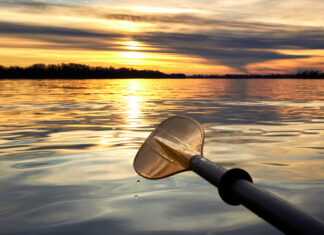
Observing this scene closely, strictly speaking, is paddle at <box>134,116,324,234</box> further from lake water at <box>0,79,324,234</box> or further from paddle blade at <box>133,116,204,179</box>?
lake water at <box>0,79,324,234</box>

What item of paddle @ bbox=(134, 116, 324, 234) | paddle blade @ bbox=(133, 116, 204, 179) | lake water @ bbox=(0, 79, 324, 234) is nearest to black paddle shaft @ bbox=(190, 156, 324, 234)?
paddle @ bbox=(134, 116, 324, 234)

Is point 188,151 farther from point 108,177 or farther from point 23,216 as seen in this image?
point 23,216

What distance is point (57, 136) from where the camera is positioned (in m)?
6.59

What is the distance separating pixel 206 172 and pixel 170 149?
1.17 m

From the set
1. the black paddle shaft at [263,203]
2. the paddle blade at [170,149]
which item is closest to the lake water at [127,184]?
the paddle blade at [170,149]

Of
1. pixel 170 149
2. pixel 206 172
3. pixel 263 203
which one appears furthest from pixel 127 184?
pixel 263 203

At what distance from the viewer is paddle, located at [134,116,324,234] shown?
141 centimetres

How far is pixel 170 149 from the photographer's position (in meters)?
3.44

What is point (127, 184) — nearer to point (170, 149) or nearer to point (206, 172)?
point (170, 149)

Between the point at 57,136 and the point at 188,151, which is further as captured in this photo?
the point at 57,136

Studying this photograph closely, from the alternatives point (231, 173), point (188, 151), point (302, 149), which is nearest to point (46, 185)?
point (188, 151)

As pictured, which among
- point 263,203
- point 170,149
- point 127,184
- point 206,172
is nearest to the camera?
point 263,203

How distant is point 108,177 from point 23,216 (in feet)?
4.07

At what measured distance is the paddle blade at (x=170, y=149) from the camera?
322cm
